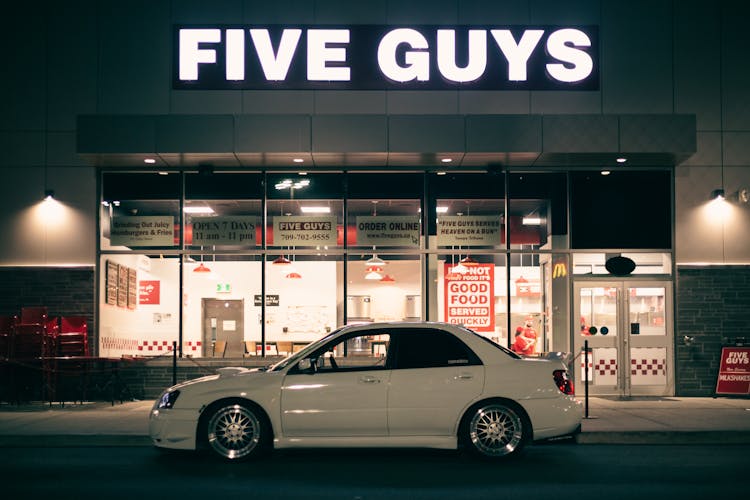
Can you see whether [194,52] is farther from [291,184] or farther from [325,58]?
[291,184]

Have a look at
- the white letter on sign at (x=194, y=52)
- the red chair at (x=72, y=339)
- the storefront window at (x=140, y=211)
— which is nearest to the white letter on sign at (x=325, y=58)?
the white letter on sign at (x=194, y=52)

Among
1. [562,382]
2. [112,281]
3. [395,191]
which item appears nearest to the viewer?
[562,382]

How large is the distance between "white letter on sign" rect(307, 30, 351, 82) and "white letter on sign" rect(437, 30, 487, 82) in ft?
6.16

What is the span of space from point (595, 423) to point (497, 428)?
347 cm

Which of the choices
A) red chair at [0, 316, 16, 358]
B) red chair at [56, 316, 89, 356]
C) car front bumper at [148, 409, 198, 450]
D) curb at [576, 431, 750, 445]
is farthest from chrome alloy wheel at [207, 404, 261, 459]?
red chair at [0, 316, 16, 358]

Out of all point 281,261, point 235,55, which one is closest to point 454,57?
point 235,55

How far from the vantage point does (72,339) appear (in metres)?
16.4

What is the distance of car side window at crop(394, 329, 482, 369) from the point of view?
9.98 m

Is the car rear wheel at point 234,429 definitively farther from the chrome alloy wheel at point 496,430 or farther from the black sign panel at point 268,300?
the black sign panel at point 268,300

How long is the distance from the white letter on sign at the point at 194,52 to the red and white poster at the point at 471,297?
6.29m

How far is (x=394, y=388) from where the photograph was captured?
9.79 metres

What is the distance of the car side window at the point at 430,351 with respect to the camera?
998 cm

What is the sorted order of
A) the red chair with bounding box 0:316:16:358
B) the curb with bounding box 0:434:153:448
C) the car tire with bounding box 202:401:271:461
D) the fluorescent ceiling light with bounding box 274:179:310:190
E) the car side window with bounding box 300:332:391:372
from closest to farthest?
the car tire with bounding box 202:401:271:461 < the car side window with bounding box 300:332:391:372 < the curb with bounding box 0:434:153:448 < the red chair with bounding box 0:316:16:358 < the fluorescent ceiling light with bounding box 274:179:310:190

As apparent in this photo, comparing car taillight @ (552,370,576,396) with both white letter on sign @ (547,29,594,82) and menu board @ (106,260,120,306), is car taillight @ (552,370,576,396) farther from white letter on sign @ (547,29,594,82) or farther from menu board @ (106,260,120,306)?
menu board @ (106,260,120,306)
